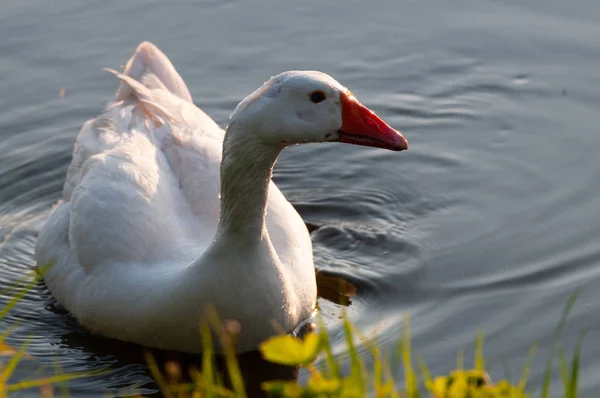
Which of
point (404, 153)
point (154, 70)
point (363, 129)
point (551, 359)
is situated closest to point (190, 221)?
point (363, 129)

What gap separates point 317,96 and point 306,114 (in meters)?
0.12

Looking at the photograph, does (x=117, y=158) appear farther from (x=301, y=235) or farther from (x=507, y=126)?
(x=507, y=126)

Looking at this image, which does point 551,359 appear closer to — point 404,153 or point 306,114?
point 306,114

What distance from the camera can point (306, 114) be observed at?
20.0 ft

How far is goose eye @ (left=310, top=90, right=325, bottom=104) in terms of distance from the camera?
6.07 meters

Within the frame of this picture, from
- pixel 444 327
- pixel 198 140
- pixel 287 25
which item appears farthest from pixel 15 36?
pixel 444 327

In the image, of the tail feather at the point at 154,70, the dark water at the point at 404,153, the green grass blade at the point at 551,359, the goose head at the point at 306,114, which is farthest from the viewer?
the tail feather at the point at 154,70

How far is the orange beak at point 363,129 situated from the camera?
611cm

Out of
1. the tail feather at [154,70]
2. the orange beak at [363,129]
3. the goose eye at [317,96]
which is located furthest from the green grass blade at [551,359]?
the tail feather at [154,70]

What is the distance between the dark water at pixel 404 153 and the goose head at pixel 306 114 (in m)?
1.45

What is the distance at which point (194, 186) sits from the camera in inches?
290

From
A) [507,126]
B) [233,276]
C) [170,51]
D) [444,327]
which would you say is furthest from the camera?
[170,51]

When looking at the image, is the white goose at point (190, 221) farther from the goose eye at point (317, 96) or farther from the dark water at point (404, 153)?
the dark water at point (404, 153)

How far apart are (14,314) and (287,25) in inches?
191
